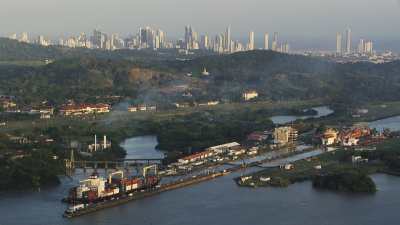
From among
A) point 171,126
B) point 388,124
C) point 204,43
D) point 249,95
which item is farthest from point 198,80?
point 204,43

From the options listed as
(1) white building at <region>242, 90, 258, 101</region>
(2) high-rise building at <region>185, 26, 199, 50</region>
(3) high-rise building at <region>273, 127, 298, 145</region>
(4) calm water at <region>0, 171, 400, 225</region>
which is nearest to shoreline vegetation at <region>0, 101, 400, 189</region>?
(3) high-rise building at <region>273, 127, 298, 145</region>

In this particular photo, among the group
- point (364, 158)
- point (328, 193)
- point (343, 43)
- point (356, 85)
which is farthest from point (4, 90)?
point (343, 43)

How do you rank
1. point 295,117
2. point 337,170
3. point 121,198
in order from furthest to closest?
point 295,117 < point 337,170 < point 121,198

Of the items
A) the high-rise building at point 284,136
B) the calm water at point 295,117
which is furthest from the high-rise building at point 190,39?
the high-rise building at point 284,136

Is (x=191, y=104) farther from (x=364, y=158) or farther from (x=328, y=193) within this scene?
(x=328, y=193)

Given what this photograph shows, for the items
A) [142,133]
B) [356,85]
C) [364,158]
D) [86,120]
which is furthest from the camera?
[356,85]

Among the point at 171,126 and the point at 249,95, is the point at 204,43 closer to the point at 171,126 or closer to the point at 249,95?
the point at 249,95
